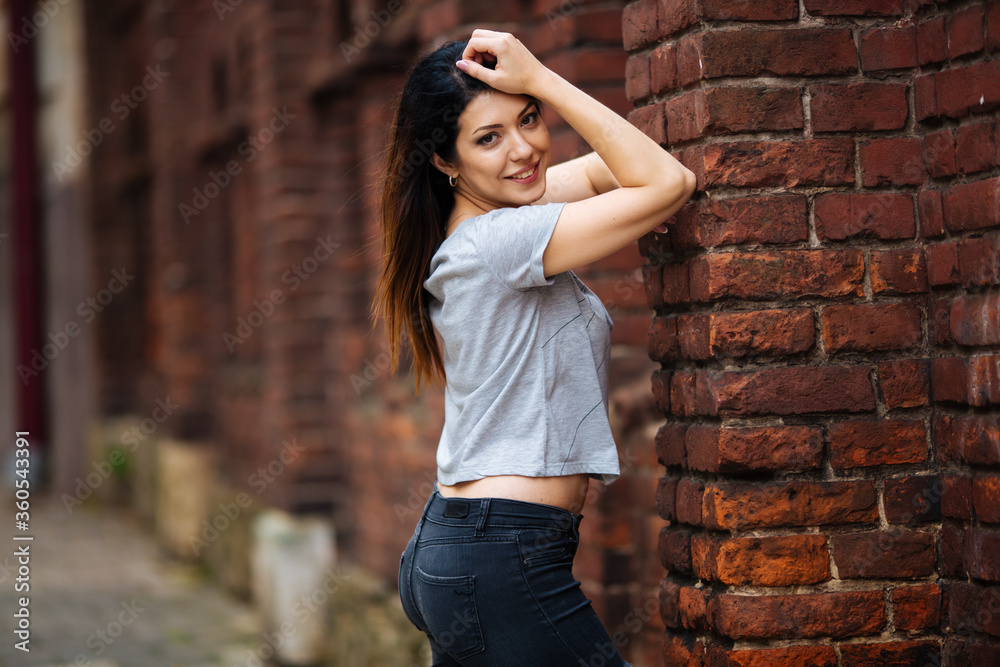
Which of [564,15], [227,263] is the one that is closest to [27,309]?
[227,263]

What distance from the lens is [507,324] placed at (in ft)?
7.59

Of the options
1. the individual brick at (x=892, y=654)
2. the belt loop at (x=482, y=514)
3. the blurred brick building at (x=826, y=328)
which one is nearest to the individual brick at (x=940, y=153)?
the blurred brick building at (x=826, y=328)

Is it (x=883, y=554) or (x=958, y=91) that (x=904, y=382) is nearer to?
(x=883, y=554)

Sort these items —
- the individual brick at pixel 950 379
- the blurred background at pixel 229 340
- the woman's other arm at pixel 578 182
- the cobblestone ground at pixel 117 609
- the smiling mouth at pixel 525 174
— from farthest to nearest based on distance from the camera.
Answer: the cobblestone ground at pixel 117 609
the blurred background at pixel 229 340
the woman's other arm at pixel 578 182
the smiling mouth at pixel 525 174
the individual brick at pixel 950 379

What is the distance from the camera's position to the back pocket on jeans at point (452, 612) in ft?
7.16

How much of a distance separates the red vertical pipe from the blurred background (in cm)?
3

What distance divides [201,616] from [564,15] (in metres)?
4.91

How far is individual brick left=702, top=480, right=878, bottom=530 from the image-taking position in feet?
7.63

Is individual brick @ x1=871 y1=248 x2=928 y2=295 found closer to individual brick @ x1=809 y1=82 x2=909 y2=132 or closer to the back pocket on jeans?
individual brick @ x1=809 y1=82 x2=909 y2=132

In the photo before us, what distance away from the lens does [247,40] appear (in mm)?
7047

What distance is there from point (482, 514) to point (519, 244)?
0.55m

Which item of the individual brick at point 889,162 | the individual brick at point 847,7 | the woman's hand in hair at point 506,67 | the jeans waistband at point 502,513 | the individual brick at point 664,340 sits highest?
the individual brick at point 847,7

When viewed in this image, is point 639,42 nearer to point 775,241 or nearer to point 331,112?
point 775,241

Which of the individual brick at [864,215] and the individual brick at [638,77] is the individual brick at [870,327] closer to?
the individual brick at [864,215]
